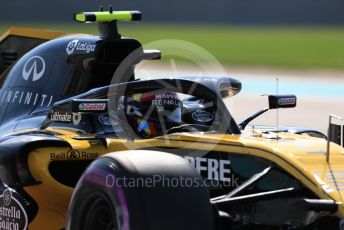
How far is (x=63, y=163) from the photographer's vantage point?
6.41m

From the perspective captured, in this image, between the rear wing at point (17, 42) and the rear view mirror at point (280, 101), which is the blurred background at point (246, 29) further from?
the rear view mirror at point (280, 101)

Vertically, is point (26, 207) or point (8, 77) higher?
point (8, 77)

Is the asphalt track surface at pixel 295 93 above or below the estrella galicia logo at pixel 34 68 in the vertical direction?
below

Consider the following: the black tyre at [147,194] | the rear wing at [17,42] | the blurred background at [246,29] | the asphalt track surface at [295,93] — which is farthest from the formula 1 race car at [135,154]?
the blurred background at [246,29]

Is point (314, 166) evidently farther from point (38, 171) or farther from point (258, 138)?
point (38, 171)

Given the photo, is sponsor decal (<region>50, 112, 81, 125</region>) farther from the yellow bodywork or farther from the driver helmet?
the driver helmet

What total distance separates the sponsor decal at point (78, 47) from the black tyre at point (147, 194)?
223 cm

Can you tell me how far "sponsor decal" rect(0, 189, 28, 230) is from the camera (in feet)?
20.8

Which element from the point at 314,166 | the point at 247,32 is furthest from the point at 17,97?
the point at 247,32

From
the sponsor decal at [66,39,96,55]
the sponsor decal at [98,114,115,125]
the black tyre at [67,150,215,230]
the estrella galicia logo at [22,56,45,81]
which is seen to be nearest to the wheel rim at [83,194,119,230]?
the black tyre at [67,150,215,230]

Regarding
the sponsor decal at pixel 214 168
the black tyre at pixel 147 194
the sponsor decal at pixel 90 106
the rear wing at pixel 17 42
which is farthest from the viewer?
the rear wing at pixel 17 42

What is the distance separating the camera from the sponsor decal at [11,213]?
634 centimetres

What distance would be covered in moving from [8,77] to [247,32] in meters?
33.4

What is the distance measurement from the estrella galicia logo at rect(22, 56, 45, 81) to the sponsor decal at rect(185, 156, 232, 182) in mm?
2186
